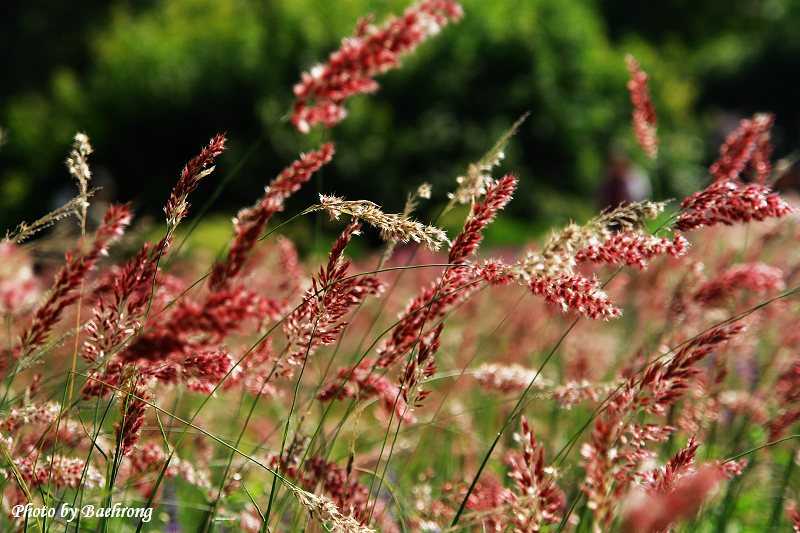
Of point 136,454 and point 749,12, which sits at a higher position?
point 749,12

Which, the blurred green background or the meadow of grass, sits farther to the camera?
the blurred green background

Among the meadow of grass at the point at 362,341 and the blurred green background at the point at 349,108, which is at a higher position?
the blurred green background at the point at 349,108

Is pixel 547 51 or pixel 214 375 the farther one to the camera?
pixel 547 51

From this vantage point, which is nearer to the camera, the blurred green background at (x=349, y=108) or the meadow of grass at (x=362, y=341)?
the meadow of grass at (x=362, y=341)

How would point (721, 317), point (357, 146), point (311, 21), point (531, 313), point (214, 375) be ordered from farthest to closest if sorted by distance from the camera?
point (311, 21), point (357, 146), point (531, 313), point (721, 317), point (214, 375)

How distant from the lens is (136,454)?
1.98 metres

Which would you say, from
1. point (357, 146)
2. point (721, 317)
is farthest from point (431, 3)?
point (357, 146)

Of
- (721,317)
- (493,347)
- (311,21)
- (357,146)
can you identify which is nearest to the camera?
(721,317)

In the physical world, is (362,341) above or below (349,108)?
below

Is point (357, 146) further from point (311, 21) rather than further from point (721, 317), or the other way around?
point (721, 317)

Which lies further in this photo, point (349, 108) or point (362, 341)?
point (349, 108)

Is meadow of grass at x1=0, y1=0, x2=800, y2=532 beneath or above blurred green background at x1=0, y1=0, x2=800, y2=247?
beneath

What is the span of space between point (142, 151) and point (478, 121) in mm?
6332

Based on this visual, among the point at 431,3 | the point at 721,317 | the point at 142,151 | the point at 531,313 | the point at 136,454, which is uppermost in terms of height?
the point at 142,151
